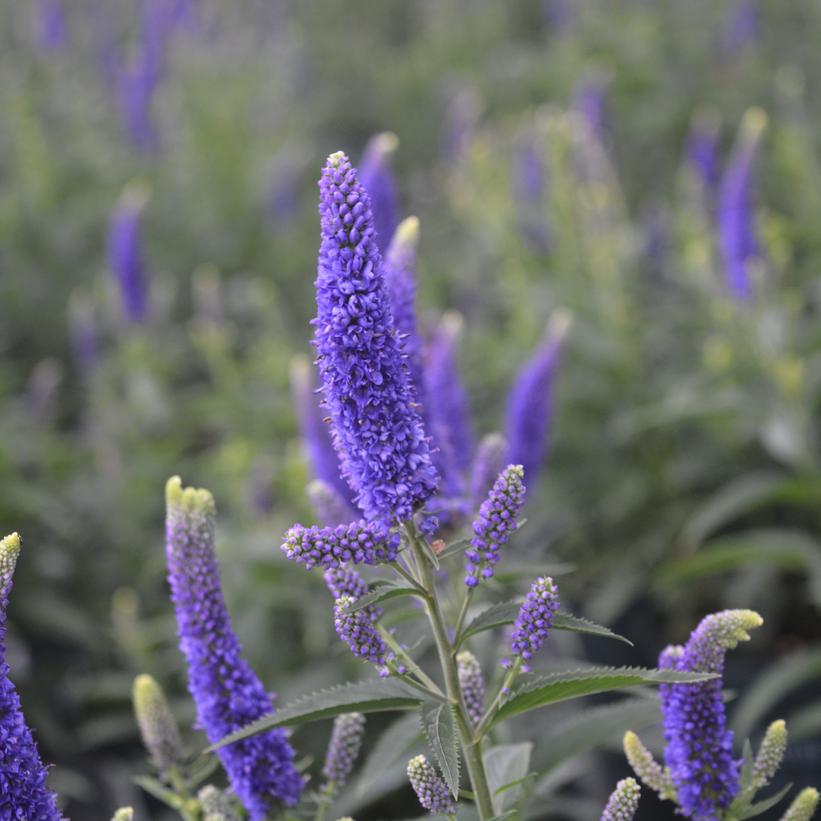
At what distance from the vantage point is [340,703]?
1649 millimetres

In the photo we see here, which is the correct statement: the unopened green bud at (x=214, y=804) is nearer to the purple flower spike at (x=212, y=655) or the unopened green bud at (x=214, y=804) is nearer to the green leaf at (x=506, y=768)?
the purple flower spike at (x=212, y=655)

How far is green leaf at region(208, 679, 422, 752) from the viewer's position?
5.31 ft

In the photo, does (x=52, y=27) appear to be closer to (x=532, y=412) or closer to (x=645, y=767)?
(x=532, y=412)

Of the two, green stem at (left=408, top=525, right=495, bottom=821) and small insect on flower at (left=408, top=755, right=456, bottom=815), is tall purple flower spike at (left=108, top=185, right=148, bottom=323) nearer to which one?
green stem at (left=408, top=525, right=495, bottom=821)

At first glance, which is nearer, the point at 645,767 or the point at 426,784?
the point at 426,784

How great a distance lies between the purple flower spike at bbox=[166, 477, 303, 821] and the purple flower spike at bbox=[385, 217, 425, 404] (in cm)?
68

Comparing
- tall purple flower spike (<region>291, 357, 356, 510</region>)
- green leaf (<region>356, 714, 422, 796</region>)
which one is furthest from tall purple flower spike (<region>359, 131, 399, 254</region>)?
green leaf (<region>356, 714, 422, 796</region>)

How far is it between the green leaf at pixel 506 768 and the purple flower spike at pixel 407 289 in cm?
74

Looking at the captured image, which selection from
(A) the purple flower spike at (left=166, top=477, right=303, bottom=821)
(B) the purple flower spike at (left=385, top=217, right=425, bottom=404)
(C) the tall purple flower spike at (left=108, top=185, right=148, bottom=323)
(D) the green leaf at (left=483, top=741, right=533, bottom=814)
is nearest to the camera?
(A) the purple flower spike at (left=166, top=477, right=303, bottom=821)

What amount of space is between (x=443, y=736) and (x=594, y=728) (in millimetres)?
775

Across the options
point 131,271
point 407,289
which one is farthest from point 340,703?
point 131,271

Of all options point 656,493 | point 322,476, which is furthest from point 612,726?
point 656,493

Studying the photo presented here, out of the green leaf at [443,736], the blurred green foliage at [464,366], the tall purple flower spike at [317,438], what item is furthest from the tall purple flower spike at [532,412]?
the green leaf at [443,736]

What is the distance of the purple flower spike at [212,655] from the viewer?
6.16 ft
